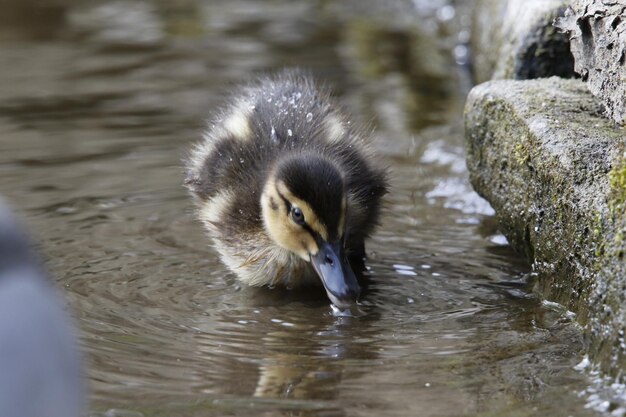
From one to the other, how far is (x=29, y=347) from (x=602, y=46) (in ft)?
8.61

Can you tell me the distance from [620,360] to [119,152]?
4.15 metres

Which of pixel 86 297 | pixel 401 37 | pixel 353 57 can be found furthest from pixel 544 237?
pixel 401 37

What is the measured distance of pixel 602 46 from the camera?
4449mm

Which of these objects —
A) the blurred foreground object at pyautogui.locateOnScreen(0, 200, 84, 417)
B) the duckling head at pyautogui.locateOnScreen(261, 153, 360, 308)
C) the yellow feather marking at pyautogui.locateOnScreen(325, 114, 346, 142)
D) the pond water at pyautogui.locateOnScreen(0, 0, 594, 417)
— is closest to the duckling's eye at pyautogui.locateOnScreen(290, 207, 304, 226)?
the duckling head at pyautogui.locateOnScreen(261, 153, 360, 308)

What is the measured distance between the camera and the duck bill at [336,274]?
14.6ft

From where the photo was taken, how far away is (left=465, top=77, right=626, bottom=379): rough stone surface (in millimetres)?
3848

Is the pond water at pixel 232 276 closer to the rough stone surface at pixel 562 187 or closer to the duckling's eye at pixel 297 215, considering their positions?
the rough stone surface at pixel 562 187

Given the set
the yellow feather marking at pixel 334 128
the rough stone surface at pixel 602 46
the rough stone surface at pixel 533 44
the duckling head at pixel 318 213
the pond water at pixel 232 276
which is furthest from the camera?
the rough stone surface at pixel 533 44

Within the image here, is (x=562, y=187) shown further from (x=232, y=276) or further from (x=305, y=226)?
(x=232, y=276)

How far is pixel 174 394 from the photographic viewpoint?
377cm

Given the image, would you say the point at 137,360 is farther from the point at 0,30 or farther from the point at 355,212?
the point at 0,30

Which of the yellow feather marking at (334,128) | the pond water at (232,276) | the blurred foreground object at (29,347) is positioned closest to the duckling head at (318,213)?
the pond water at (232,276)

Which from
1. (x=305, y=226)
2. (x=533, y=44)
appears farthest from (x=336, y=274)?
(x=533, y=44)

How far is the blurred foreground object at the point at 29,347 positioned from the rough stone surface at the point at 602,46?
2405 millimetres
